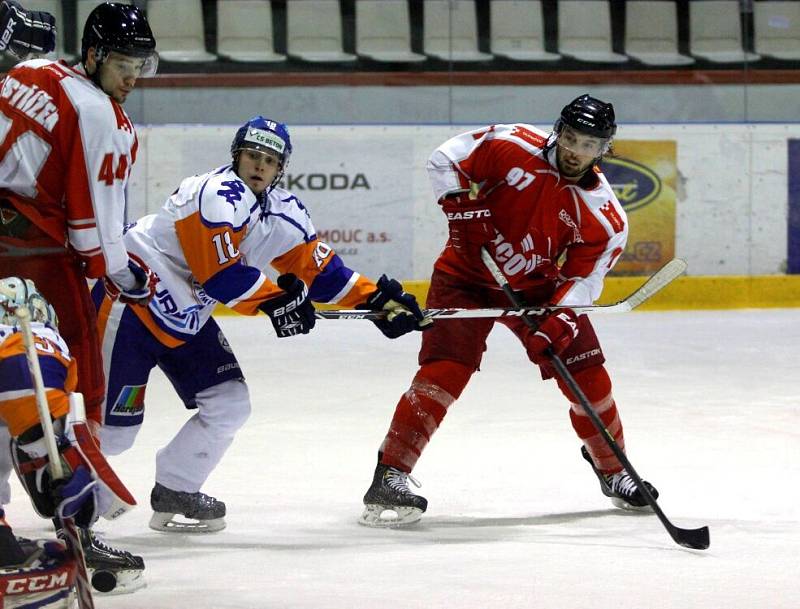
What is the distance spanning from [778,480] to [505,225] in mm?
1031

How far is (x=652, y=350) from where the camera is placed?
6230 millimetres

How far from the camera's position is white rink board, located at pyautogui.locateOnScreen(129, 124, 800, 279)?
7488 millimetres

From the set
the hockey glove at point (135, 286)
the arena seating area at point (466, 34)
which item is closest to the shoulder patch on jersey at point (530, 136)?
the hockey glove at point (135, 286)

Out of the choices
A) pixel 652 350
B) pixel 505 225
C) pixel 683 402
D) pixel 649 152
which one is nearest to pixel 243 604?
pixel 505 225

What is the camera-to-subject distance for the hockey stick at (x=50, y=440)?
89.9 inches

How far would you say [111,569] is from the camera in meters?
2.76

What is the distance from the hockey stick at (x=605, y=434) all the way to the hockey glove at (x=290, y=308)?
0.63 m

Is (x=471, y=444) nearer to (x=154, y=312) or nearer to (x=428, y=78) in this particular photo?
(x=154, y=312)

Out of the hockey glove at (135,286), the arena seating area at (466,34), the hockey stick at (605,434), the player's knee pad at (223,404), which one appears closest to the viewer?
the hockey glove at (135,286)

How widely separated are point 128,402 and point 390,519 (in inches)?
27.6

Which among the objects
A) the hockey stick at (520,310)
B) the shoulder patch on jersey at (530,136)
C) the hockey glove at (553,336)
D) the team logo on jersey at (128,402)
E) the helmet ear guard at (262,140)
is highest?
the helmet ear guard at (262,140)

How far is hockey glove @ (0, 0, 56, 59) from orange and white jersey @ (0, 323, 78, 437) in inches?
52.4

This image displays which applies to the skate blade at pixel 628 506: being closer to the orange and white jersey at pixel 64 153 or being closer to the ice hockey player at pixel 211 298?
the ice hockey player at pixel 211 298

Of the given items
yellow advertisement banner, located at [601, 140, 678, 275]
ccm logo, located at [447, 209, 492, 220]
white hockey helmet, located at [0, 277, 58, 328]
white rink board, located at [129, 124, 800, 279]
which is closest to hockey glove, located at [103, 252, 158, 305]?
white hockey helmet, located at [0, 277, 58, 328]
